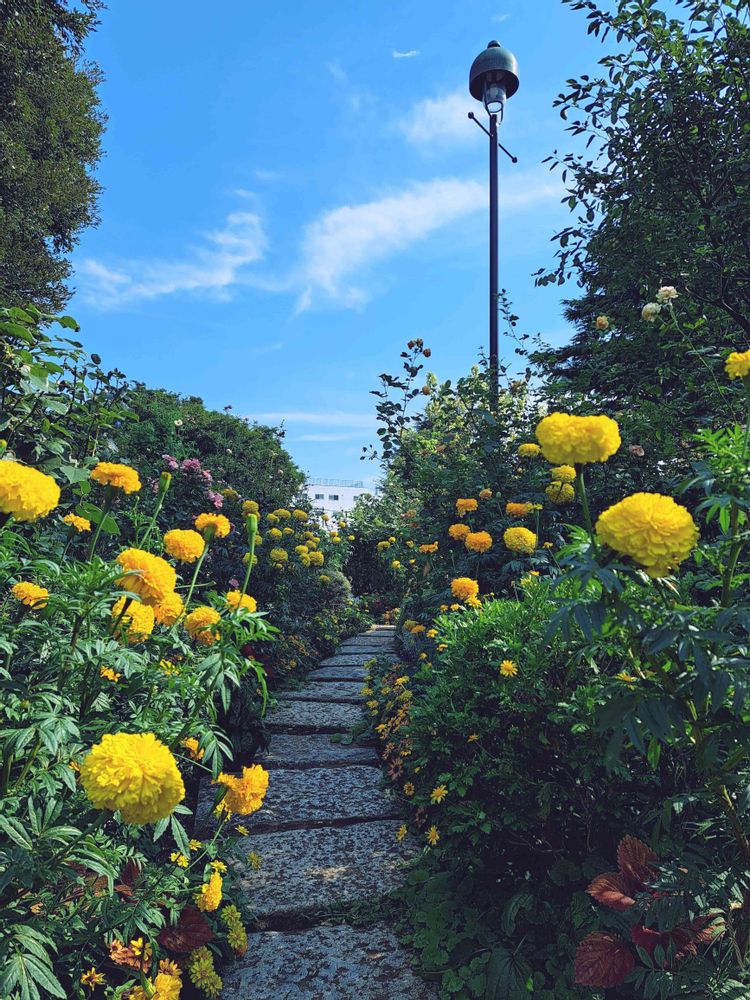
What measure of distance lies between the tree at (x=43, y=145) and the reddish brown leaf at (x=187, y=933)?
386 inches

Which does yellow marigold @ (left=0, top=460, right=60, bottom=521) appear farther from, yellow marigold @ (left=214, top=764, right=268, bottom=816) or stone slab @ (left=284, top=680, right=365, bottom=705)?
stone slab @ (left=284, top=680, right=365, bottom=705)

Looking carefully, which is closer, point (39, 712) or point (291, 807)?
point (39, 712)

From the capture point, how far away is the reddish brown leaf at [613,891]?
1.58 meters

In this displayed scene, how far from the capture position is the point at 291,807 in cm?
305

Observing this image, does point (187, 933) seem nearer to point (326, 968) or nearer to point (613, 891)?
point (326, 968)

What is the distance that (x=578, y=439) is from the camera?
4.66 ft

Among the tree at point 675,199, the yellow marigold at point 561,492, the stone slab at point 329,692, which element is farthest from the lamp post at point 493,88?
the stone slab at point 329,692

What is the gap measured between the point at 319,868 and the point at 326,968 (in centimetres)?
56

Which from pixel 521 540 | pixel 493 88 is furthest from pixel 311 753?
pixel 493 88

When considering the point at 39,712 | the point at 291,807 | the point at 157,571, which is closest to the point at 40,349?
the point at 157,571

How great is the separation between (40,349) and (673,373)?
3524 mm

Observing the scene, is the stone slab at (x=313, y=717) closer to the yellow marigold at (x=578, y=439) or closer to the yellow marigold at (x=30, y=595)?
the yellow marigold at (x=30, y=595)

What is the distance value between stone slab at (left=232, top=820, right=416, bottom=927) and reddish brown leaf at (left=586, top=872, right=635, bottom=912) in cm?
105

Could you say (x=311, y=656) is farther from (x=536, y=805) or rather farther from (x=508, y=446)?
(x=536, y=805)
